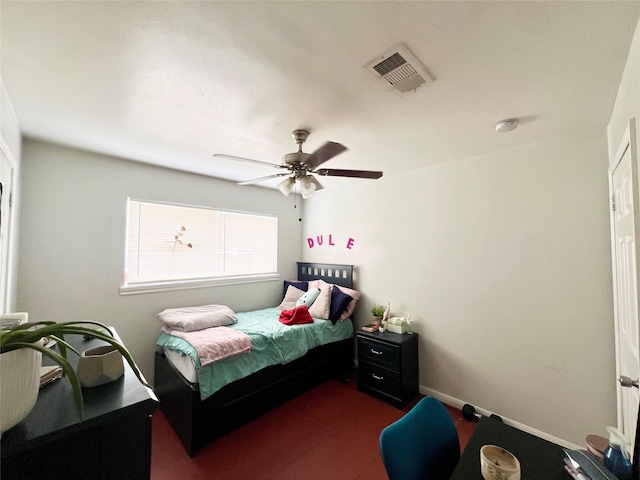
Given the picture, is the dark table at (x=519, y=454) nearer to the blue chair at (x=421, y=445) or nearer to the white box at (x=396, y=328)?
the blue chair at (x=421, y=445)

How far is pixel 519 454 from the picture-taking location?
3.36 ft

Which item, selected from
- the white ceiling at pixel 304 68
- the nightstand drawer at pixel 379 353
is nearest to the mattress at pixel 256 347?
the nightstand drawer at pixel 379 353

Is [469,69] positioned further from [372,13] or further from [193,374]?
[193,374]

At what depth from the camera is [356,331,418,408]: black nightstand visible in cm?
263

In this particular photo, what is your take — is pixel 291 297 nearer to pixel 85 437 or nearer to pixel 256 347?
pixel 256 347

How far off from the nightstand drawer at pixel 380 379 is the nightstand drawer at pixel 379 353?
0.06 metres

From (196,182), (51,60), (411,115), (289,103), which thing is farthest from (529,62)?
(196,182)

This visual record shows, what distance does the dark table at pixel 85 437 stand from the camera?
68 cm

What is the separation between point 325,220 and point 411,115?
2.30 metres

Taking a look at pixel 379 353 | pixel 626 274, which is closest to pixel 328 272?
pixel 379 353

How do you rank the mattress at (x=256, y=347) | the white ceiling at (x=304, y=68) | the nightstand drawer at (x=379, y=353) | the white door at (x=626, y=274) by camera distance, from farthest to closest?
the nightstand drawer at (x=379, y=353), the mattress at (x=256, y=347), the white door at (x=626, y=274), the white ceiling at (x=304, y=68)

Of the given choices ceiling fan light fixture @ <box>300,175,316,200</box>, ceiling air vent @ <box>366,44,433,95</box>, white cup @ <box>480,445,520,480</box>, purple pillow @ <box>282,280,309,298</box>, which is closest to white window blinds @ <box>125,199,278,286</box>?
purple pillow @ <box>282,280,309,298</box>

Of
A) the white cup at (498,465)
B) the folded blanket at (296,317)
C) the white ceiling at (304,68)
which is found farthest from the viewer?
the folded blanket at (296,317)

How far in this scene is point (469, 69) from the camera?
136cm
